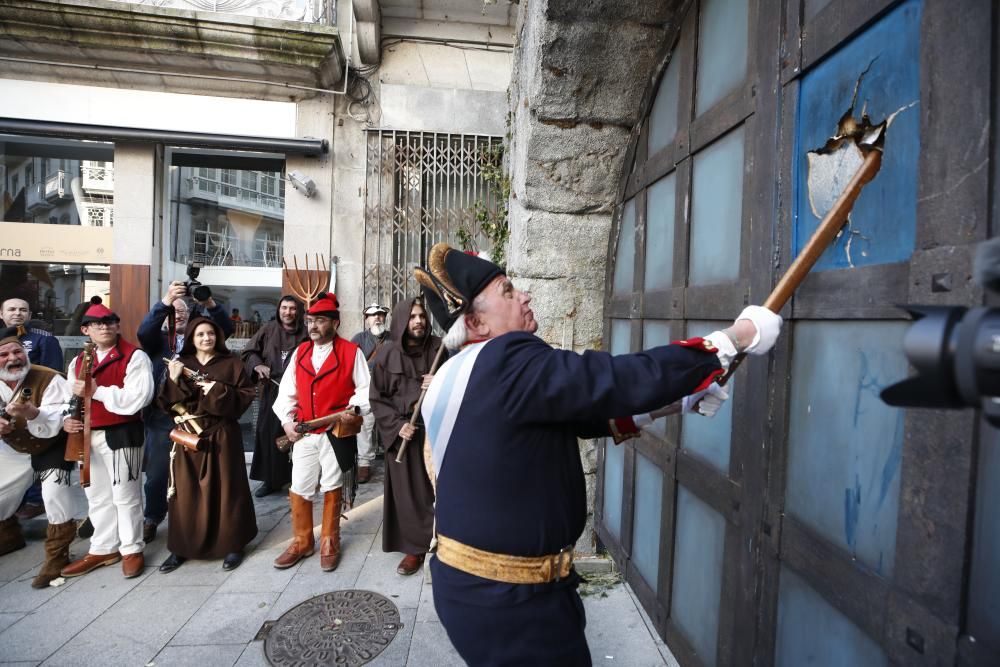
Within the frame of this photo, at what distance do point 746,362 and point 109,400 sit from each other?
4.18m

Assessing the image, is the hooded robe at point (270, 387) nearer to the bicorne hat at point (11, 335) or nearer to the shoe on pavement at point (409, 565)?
the bicorne hat at point (11, 335)

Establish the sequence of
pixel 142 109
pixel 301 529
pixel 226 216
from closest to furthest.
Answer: pixel 301 529
pixel 142 109
pixel 226 216

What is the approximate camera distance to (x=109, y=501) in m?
3.89

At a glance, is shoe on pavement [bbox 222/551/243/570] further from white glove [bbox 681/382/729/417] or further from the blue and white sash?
white glove [bbox 681/382/729/417]

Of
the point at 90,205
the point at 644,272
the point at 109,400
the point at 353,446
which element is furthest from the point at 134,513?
the point at 90,205

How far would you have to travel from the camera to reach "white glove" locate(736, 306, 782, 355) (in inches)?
54.0

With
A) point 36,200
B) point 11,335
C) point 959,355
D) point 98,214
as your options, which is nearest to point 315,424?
point 11,335

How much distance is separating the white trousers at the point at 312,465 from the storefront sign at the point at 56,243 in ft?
15.5

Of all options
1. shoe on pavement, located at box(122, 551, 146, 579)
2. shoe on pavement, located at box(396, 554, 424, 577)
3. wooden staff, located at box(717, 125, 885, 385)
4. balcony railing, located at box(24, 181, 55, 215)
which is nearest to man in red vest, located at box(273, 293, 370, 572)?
shoe on pavement, located at box(396, 554, 424, 577)

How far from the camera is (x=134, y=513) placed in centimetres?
390

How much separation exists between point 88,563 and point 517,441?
416 centimetres

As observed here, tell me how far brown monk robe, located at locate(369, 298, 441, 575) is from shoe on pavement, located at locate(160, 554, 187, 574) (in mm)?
1597

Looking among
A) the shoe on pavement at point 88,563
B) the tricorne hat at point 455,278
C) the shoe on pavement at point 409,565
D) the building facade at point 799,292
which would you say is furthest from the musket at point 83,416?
the building facade at point 799,292

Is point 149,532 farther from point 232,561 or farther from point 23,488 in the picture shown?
point 232,561
